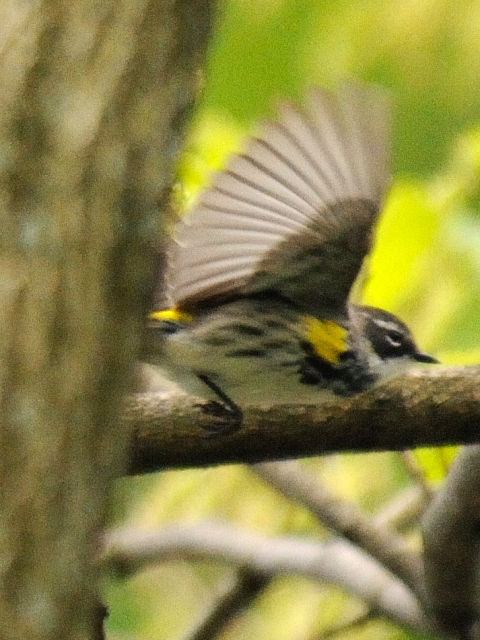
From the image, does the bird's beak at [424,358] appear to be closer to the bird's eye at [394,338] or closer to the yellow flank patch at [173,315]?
the bird's eye at [394,338]

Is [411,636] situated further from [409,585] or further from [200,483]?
[200,483]

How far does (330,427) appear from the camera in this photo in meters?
1.42

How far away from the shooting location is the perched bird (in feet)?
4.51

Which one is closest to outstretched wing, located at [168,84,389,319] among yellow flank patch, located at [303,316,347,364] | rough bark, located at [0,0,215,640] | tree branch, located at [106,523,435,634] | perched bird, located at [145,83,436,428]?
perched bird, located at [145,83,436,428]

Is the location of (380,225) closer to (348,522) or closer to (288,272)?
(288,272)

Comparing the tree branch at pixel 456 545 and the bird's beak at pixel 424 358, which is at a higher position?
the bird's beak at pixel 424 358

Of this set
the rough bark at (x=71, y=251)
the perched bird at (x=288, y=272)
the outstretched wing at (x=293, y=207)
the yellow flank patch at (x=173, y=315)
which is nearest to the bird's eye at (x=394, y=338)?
the perched bird at (x=288, y=272)

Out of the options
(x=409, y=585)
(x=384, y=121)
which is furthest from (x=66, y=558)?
(x=409, y=585)

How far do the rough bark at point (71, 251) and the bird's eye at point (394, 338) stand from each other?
115cm

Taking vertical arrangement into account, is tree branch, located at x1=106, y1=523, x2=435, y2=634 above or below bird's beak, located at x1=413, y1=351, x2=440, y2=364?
below

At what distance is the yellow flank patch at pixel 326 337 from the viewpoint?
1724 mm

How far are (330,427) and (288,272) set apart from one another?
0.27m

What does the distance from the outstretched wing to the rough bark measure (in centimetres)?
65

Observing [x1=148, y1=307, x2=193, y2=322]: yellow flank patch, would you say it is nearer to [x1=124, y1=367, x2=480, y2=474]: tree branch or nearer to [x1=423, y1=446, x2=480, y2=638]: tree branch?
[x1=124, y1=367, x2=480, y2=474]: tree branch
